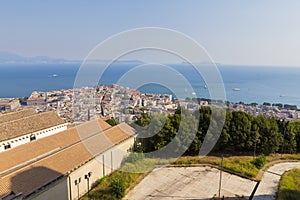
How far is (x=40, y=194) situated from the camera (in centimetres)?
855

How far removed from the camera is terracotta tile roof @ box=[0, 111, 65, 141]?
42.1 ft

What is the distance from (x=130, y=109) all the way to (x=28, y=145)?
321 inches

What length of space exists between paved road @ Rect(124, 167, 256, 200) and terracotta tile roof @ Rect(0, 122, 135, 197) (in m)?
3.29

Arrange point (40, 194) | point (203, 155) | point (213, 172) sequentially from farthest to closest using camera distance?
point (203, 155) < point (213, 172) < point (40, 194)

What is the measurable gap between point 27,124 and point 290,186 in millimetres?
16644

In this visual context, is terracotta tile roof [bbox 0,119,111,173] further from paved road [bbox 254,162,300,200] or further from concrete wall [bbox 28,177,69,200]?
paved road [bbox 254,162,300,200]

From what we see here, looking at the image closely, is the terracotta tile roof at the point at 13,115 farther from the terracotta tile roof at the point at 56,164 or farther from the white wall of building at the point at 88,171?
the white wall of building at the point at 88,171

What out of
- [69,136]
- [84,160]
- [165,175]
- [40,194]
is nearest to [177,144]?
[165,175]

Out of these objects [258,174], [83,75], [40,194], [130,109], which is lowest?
[258,174]

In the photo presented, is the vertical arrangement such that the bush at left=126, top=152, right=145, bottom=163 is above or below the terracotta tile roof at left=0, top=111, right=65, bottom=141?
below

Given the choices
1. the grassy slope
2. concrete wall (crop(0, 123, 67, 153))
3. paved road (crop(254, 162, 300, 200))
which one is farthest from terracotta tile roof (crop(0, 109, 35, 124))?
the grassy slope

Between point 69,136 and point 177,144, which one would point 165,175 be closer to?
point 177,144

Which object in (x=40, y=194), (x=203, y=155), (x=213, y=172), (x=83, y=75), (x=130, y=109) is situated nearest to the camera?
(x=40, y=194)

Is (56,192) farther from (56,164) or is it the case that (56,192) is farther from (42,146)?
(42,146)
